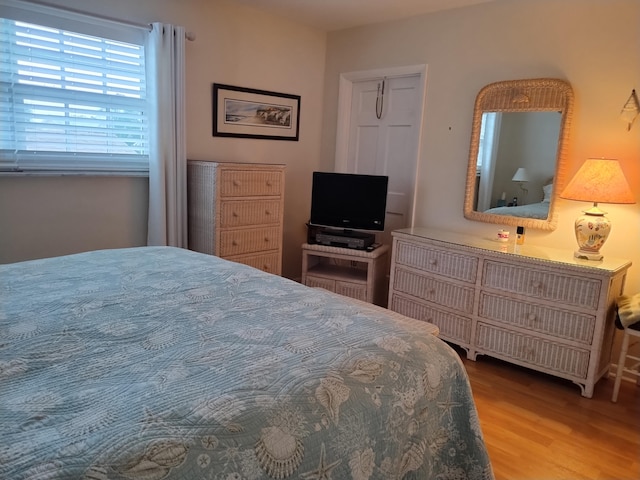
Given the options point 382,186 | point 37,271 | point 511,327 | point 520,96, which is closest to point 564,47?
point 520,96

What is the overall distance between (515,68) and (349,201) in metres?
1.54

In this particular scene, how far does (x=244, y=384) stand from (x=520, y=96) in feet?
9.53

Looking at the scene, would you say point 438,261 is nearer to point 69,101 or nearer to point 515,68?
point 515,68

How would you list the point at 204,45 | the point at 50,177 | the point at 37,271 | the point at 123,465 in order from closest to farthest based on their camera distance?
1. the point at 123,465
2. the point at 37,271
3. the point at 50,177
4. the point at 204,45

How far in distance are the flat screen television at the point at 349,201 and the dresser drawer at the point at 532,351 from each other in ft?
3.92

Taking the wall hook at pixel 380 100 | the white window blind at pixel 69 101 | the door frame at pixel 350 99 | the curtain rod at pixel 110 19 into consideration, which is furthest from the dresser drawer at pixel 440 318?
the curtain rod at pixel 110 19

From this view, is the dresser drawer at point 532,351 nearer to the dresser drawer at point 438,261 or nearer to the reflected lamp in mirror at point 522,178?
the dresser drawer at point 438,261

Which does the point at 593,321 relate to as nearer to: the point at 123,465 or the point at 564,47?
the point at 564,47

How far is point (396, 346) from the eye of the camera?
1.34 meters

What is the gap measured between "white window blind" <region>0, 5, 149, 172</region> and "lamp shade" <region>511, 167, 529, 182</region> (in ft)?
8.49

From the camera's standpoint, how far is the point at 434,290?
3.27 meters

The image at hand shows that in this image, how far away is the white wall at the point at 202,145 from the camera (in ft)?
9.45

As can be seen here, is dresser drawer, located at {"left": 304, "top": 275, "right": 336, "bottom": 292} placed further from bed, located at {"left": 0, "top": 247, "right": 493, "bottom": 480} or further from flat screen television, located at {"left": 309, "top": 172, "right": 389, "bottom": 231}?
bed, located at {"left": 0, "top": 247, "right": 493, "bottom": 480}

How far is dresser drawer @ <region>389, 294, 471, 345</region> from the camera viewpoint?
314 centimetres
